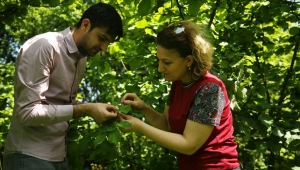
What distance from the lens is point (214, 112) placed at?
1979 mm

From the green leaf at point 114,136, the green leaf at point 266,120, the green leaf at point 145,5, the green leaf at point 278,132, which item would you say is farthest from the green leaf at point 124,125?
the green leaf at point 278,132

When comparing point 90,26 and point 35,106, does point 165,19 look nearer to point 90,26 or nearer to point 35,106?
point 90,26

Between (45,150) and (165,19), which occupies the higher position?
(165,19)

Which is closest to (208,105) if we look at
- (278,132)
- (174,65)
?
(174,65)

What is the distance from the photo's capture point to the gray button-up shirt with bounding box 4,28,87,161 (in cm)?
201

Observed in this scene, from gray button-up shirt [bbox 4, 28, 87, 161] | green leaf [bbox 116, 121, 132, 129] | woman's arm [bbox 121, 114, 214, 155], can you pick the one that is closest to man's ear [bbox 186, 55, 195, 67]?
woman's arm [bbox 121, 114, 214, 155]

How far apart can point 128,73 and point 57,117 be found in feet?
6.85

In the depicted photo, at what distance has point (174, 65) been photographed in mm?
2123

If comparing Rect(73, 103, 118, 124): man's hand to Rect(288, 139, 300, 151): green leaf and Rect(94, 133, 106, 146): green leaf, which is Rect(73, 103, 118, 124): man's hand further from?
Rect(288, 139, 300, 151): green leaf

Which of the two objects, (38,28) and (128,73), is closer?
(128,73)

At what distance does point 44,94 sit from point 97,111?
0.31m

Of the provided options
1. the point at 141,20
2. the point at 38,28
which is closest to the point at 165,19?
the point at 141,20

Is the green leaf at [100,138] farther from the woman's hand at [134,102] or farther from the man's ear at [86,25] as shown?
the man's ear at [86,25]

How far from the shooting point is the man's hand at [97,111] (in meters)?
2.09
